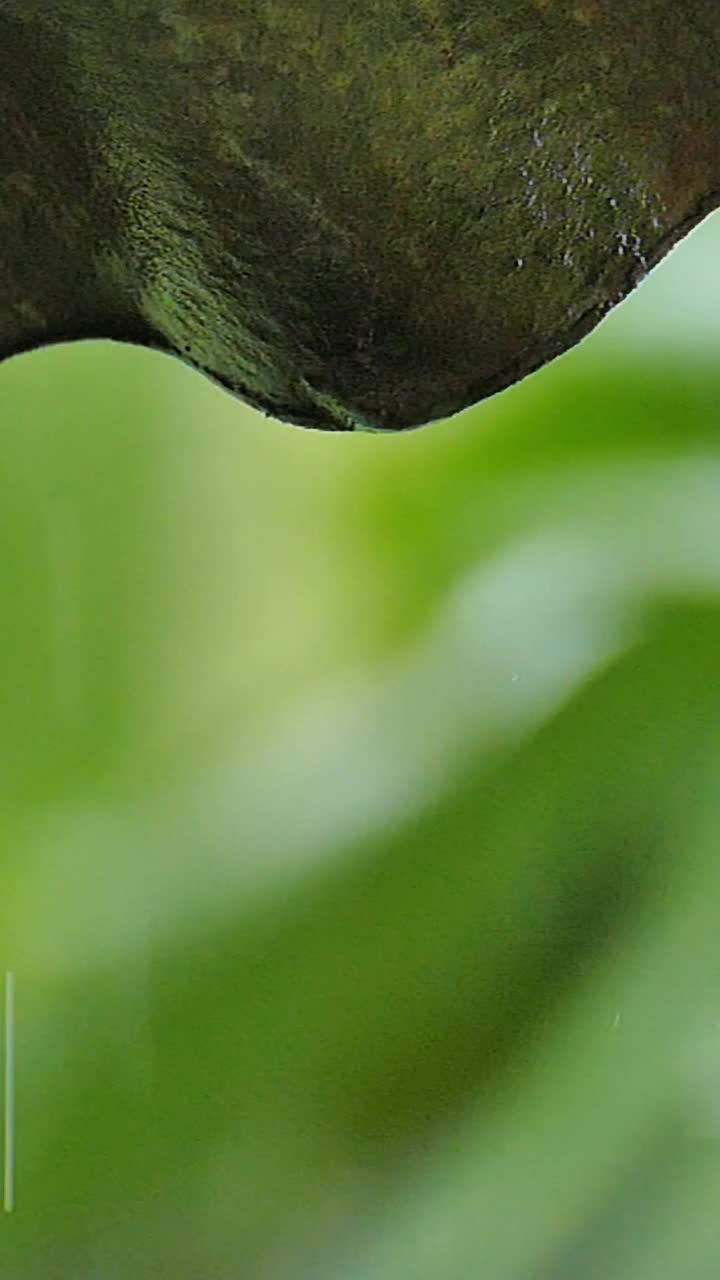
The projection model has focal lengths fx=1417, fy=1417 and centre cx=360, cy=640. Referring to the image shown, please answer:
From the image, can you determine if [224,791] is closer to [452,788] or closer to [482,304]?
[452,788]

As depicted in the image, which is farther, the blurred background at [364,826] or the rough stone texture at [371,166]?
the blurred background at [364,826]

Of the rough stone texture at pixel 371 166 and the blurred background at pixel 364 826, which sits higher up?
the rough stone texture at pixel 371 166

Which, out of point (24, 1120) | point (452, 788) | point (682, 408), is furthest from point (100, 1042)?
point (682, 408)

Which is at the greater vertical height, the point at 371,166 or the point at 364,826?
the point at 371,166

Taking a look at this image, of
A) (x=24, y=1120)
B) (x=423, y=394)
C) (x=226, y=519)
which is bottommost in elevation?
(x=24, y=1120)

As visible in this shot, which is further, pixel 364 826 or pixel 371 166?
pixel 364 826
